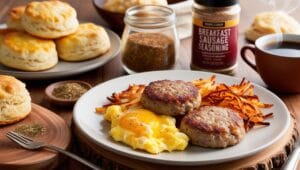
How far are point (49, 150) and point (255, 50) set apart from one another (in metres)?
0.68

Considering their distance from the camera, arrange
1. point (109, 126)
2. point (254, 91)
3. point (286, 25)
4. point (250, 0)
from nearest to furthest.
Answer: point (109, 126), point (254, 91), point (286, 25), point (250, 0)

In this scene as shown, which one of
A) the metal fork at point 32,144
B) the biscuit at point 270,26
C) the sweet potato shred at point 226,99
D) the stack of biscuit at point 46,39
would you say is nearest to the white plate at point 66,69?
the stack of biscuit at point 46,39

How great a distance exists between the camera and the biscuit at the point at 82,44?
1.75 meters

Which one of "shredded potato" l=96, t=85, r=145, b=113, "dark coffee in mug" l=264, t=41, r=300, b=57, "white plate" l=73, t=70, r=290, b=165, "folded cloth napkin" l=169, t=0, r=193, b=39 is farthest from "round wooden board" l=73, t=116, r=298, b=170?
"folded cloth napkin" l=169, t=0, r=193, b=39

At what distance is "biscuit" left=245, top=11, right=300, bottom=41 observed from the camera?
196cm

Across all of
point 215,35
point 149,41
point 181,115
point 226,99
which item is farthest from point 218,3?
point 181,115

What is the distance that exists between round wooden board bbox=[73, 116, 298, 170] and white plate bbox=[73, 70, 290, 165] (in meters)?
0.02

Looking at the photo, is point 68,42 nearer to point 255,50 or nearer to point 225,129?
point 255,50

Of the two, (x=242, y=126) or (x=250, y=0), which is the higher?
(x=242, y=126)

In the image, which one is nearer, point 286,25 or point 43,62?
point 43,62

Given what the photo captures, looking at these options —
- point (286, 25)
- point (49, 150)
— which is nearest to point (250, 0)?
point (286, 25)

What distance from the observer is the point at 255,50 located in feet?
5.49

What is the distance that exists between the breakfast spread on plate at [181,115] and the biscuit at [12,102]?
18 centimetres

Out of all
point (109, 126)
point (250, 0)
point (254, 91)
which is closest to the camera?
point (109, 126)
